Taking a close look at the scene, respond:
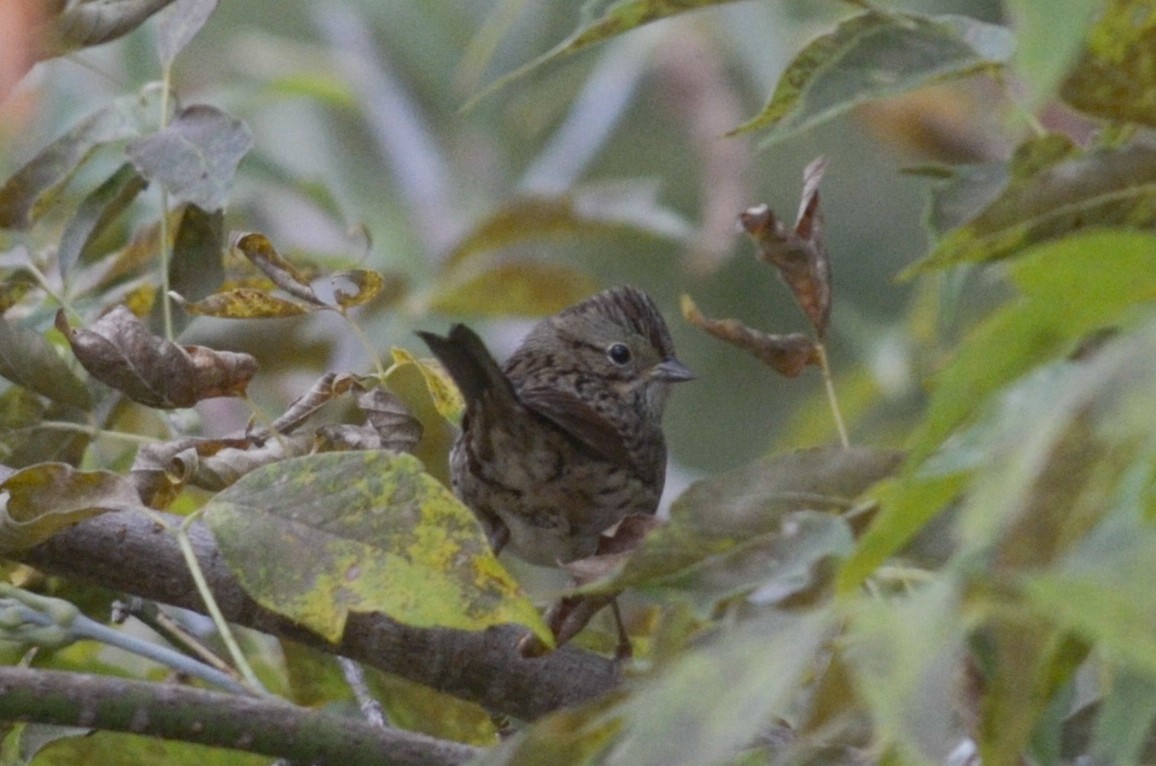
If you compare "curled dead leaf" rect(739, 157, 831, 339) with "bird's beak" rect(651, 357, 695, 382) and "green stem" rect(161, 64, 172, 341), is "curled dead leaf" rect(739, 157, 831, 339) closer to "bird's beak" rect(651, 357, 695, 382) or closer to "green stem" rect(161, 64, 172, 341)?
"green stem" rect(161, 64, 172, 341)

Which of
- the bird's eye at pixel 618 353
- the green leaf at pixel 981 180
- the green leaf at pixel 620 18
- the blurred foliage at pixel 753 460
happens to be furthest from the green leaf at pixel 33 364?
the bird's eye at pixel 618 353

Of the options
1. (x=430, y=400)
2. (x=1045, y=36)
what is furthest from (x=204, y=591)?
(x=430, y=400)

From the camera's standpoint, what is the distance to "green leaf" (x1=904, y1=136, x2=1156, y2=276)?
99 cm

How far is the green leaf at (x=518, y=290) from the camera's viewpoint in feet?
8.41

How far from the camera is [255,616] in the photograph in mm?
1247

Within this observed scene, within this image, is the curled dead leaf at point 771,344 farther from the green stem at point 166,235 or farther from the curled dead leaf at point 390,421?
the green stem at point 166,235

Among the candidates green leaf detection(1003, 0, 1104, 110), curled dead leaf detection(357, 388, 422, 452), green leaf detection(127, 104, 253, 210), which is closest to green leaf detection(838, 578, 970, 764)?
green leaf detection(1003, 0, 1104, 110)

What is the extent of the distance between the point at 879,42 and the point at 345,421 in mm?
1099

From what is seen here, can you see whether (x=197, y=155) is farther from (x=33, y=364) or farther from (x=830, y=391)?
(x=830, y=391)

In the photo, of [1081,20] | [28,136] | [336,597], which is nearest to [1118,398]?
[1081,20]

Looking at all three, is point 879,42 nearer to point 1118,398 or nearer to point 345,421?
point 1118,398

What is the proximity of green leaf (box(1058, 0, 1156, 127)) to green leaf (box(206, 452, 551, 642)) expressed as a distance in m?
0.45

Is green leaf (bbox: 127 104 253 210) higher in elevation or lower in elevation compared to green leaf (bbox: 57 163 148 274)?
higher

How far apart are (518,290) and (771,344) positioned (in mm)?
1307
